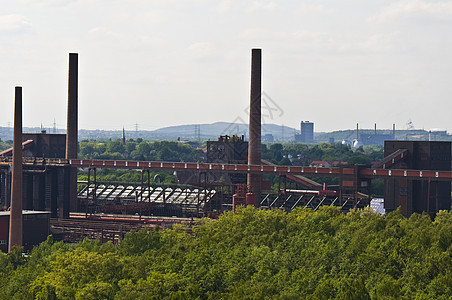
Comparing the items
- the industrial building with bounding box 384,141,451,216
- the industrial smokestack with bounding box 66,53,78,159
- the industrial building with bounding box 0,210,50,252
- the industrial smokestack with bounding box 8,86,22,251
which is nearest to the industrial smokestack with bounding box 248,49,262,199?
the industrial building with bounding box 384,141,451,216

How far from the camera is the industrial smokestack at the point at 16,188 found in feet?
241

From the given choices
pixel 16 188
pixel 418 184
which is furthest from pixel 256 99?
pixel 16 188

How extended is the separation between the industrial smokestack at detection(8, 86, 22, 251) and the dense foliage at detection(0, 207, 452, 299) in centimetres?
839

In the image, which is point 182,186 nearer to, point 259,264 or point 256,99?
point 256,99

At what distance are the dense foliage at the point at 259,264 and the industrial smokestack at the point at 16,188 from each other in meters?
8.39

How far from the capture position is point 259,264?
50969 mm

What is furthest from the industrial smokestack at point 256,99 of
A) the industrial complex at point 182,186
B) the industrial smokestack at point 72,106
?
the industrial smokestack at point 72,106

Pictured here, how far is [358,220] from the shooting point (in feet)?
214

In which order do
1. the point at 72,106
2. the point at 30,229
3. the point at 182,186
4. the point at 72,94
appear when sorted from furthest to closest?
the point at 182,186
the point at 72,106
the point at 72,94
the point at 30,229

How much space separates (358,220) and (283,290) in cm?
2195

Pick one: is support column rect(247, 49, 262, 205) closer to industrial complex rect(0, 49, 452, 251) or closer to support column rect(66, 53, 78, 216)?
industrial complex rect(0, 49, 452, 251)

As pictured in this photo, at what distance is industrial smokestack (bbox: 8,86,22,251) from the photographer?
241 feet

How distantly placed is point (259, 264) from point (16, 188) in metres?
31.7

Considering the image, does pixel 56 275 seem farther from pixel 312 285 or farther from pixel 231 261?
pixel 312 285
